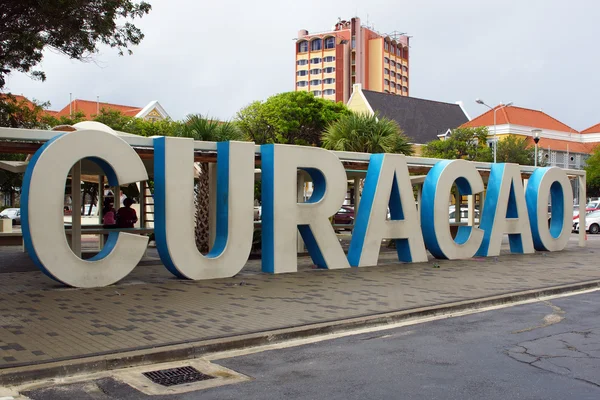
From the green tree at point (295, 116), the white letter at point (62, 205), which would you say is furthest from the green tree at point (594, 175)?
the white letter at point (62, 205)

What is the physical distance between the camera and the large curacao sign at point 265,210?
10.5 metres

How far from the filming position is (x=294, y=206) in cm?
1329

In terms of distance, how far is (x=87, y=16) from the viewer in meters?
16.7

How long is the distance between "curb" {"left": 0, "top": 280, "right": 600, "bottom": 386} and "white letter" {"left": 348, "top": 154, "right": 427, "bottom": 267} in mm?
4521

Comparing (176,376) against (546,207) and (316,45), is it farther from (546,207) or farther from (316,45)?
(316,45)

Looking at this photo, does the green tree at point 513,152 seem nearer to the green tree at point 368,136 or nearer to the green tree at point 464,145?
the green tree at point 464,145

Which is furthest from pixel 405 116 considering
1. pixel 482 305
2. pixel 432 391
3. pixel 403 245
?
pixel 432 391

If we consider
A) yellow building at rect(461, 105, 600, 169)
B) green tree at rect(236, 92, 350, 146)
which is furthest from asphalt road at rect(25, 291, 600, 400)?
yellow building at rect(461, 105, 600, 169)

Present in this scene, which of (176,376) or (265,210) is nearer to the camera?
(176,376)

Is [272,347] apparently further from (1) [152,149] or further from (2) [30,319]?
(1) [152,149]

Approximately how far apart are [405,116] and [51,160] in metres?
67.5

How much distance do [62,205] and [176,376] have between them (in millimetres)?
5214

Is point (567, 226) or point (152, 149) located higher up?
point (152, 149)

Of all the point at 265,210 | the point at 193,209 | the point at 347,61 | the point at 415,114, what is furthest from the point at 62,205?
the point at 347,61
